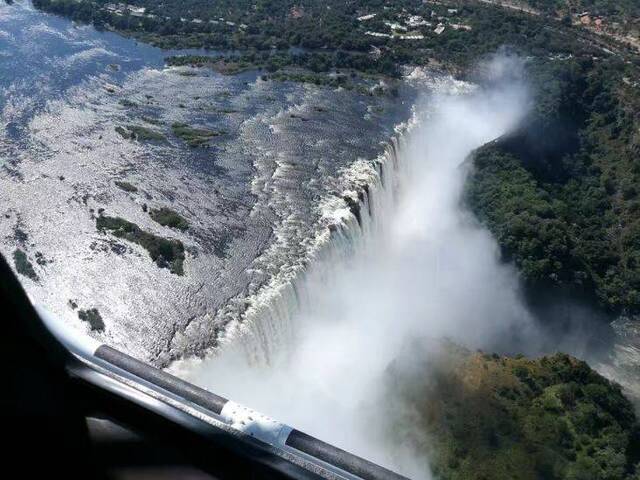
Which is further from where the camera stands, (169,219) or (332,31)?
(332,31)

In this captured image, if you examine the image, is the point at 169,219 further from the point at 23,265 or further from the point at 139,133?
the point at 139,133

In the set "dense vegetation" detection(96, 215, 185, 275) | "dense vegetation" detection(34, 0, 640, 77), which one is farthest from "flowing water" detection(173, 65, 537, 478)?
"dense vegetation" detection(34, 0, 640, 77)

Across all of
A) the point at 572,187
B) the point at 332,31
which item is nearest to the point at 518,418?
the point at 572,187

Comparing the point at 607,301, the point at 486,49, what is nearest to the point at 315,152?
the point at 607,301

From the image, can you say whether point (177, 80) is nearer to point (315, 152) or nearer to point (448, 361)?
point (315, 152)

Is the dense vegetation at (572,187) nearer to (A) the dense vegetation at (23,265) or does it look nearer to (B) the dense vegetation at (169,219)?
(B) the dense vegetation at (169,219)

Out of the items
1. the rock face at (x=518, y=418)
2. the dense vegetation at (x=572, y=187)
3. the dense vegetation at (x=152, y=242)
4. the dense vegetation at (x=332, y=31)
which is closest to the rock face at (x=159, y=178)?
the dense vegetation at (x=152, y=242)
